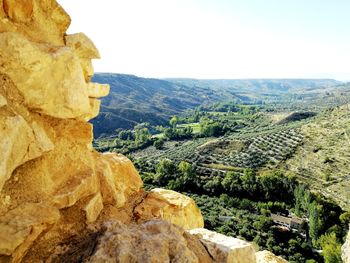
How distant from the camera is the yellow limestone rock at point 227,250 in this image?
835 centimetres

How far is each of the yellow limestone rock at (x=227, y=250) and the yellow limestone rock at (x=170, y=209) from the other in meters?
2.24

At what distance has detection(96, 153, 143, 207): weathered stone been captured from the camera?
10.3 metres

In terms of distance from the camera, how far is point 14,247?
6.52m

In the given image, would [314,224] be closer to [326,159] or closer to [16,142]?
[326,159]

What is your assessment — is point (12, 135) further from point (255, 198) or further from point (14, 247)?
point (255, 198)

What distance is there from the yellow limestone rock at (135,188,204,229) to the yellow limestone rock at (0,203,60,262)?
3.69m

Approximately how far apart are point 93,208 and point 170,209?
12.9 ft

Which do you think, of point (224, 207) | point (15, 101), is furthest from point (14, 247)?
point (224, 207)

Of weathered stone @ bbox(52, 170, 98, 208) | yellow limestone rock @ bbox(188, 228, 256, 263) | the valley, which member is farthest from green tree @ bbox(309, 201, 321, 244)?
weathered stone @ bbox(52, 170, 98, 208)

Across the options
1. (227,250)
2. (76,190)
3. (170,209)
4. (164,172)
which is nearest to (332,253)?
(170,209)

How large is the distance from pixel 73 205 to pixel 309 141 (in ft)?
371

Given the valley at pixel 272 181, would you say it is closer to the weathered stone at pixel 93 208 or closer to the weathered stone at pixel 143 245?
the weathered stone at pixel 143 245

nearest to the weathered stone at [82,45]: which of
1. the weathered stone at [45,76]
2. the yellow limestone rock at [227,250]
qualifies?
the weathered stone at [45,76]

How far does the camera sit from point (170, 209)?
1223cm
